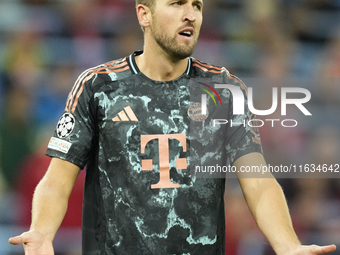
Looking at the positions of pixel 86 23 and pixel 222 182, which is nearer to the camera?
pixel 222 182

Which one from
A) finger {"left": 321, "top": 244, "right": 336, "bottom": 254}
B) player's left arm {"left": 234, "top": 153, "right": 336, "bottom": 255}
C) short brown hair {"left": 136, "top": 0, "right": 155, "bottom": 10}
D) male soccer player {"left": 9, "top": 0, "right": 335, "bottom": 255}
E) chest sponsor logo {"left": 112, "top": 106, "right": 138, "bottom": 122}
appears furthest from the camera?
short brown hair {"left": 136, "top": 0, "right": 155, "bottom": 10}

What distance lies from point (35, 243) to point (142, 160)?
558 mm

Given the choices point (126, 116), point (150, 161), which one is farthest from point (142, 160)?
point (126, 116)

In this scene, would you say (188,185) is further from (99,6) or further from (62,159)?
(99,6)

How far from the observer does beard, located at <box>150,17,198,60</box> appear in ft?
6.86

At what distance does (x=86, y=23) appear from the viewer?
13.6ft

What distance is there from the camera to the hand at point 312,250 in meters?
1.61

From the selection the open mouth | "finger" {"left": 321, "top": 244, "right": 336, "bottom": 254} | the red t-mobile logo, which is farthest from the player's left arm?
the open mouth

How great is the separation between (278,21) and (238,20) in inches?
14.2

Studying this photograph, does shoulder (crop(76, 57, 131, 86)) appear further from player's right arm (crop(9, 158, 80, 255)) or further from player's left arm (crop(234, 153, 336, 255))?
player's left arm (crop(234, 153, 336, 255))

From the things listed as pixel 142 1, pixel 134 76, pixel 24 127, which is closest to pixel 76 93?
pixel 134 76

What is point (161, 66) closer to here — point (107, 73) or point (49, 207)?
point (107, 73)

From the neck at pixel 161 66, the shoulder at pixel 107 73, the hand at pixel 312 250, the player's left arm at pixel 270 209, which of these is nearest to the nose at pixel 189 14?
the neck at pixel 161 66

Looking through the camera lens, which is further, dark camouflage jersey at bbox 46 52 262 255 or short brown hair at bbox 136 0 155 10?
short brown hair at bbox 136 0 155 10
